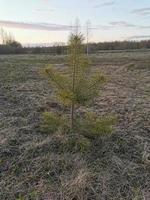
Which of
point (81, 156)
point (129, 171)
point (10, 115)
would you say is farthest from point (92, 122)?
point (10, 115)

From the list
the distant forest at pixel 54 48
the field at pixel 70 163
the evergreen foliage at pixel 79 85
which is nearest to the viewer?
the field at pixel 70 163

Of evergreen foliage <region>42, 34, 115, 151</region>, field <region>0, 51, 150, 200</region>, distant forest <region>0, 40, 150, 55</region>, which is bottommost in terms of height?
distant forest <region>0, 40, 150, 55</region>

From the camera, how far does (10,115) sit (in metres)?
7.45

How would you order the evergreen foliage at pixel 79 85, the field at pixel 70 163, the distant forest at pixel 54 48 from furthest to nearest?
the distant forest at pixel 54 48
the evergreen foliage at pixel 79 85
the field at pixel 70 163

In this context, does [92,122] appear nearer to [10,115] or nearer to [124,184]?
[124,184]

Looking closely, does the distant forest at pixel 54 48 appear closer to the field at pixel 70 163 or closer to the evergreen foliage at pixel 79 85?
the field at pixel 70 163

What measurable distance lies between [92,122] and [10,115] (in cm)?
244

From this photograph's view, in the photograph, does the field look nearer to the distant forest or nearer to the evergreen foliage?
the evergreen foliage

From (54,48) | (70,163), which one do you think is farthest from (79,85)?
(54,48)

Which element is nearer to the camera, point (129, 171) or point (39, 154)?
point (129, 171)

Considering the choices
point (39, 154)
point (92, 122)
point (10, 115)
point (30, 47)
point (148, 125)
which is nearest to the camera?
point (39, 154)

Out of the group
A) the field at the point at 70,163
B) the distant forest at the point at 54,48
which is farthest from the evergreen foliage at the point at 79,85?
the distant forest at the point at 54,48

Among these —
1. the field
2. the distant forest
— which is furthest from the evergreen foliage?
the distant forest

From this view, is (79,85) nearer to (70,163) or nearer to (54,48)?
(70,163)
